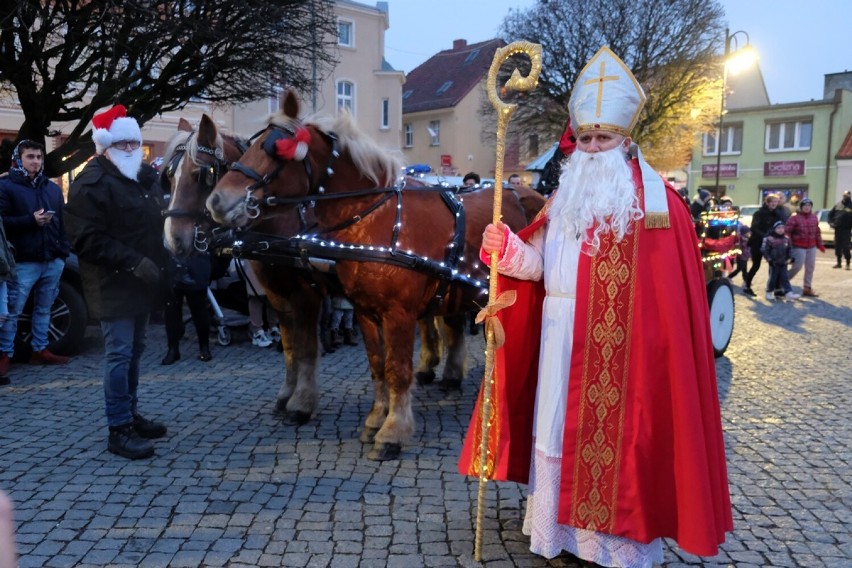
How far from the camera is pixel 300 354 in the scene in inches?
213

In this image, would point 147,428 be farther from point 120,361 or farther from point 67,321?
point 67,321

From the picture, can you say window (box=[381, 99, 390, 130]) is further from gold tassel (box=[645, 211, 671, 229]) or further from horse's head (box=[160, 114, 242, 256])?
gold tassel (box=[645, 211, 671, 229])

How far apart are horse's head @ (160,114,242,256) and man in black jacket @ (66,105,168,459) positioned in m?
0.16

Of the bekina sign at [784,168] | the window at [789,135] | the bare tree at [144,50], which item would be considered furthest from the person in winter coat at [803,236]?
the window at [789,135]

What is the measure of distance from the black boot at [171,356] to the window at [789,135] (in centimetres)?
3678

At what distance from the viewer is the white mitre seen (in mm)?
3020

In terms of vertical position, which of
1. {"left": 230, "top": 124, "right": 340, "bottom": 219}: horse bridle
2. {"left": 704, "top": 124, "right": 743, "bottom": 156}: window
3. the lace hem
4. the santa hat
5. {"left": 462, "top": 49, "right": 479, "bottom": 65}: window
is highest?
{"left": 462, "top": 49, "right": 479, "bottom": 65}: window

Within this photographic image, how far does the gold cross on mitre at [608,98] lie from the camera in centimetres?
303

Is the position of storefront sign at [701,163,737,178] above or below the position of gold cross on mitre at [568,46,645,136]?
above

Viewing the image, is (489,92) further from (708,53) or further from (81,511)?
(708,53)

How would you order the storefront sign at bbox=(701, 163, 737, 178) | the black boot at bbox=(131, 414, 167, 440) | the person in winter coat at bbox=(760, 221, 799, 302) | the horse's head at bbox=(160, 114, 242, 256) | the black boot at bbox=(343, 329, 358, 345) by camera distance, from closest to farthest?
the horse's head at bbox=(160, 114, 242, 256)
the black boot at bbox=(131, 414, 167, 440)
the black boot at bbox=(343, 329, 358, 345)
the person in winter coat at bbox=(760, 221, 799, 302)
the storefront sign at bbox=(701, 163, 737, 178)

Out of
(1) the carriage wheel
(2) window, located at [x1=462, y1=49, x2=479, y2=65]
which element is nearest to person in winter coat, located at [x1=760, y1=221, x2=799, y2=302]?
(1) the carriage wheel

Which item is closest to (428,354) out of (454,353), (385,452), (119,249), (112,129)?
(454,353)

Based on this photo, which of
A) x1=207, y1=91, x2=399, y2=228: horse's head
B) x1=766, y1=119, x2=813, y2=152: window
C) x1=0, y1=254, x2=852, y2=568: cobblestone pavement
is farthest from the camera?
x1=766, y1=119, x2=813, y2=152: window
